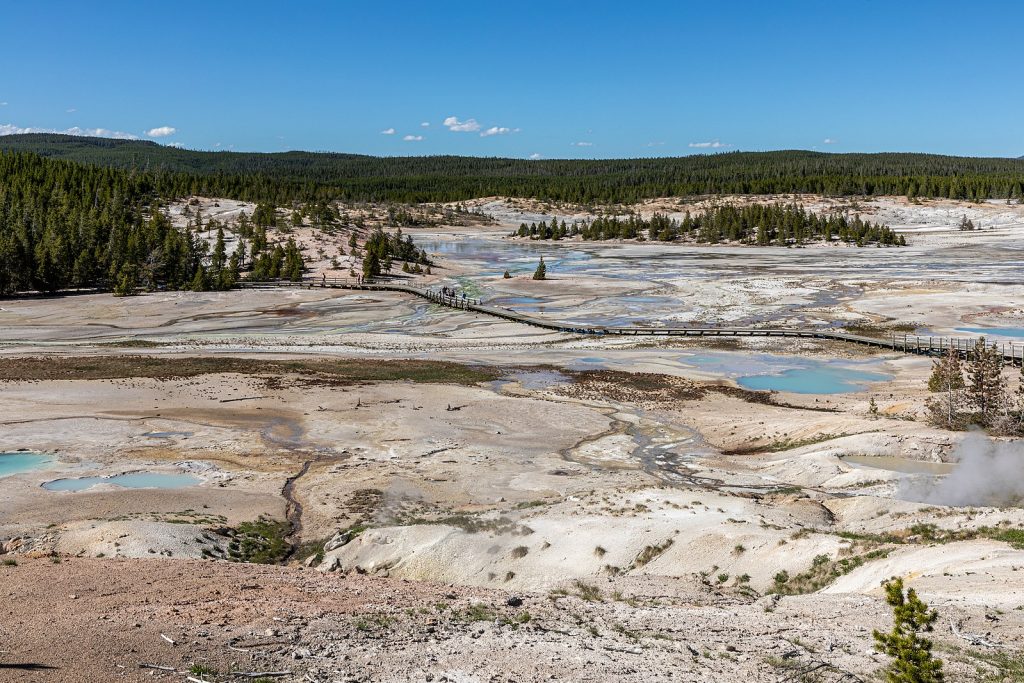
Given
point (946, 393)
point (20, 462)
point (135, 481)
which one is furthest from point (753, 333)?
point (20, 462)

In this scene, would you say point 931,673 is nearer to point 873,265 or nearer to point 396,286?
point 396,286

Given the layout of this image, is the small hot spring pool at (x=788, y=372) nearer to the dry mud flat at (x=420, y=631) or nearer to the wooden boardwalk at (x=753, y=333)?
the wooden boardwalk at (x=753, y=333)

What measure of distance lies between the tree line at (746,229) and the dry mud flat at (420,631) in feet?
408

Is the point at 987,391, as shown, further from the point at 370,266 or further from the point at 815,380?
the point at 370,266

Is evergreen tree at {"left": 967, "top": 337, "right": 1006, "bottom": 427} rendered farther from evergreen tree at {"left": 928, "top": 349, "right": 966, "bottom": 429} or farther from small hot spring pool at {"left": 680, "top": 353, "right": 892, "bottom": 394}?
small hot spring pool at {"left": 680, "top": 353, "right": 892, "bottom": 394}

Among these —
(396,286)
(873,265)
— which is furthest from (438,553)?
(873,265)

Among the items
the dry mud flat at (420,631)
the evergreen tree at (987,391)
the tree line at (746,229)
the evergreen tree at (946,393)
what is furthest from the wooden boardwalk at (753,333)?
the tree line at (746,229)

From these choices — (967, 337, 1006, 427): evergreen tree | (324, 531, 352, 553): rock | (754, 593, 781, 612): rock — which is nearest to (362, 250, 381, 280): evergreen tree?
(967, 337, 1006, 427): evergreen tree

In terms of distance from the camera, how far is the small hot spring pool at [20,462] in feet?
99.2

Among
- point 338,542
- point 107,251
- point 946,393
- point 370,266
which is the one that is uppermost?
point 107,251

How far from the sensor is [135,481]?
29.6 m

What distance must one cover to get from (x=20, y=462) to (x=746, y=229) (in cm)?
12965

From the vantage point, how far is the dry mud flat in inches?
543

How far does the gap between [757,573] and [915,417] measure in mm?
19755
